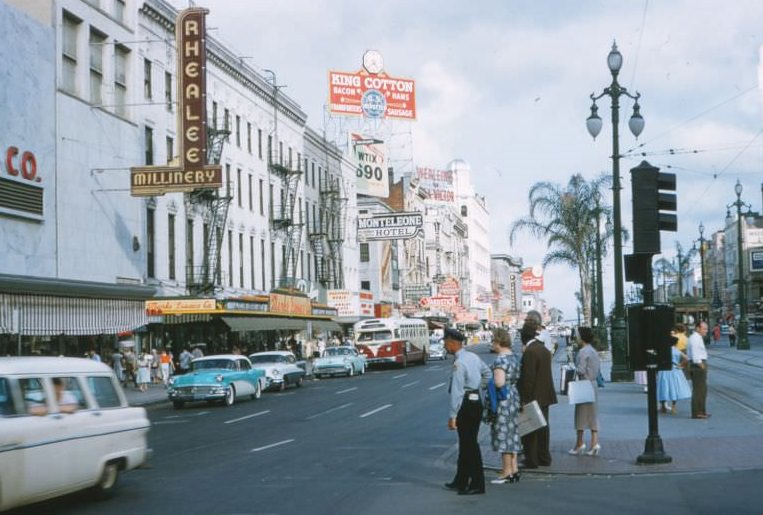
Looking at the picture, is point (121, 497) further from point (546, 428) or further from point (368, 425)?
point (368, 425)

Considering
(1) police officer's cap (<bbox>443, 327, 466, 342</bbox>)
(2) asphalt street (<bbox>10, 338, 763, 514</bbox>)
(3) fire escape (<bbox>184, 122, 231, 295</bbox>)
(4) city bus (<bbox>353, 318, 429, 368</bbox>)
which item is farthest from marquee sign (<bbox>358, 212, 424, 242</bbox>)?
(1) police officer's cap (<bbox>443, 327, 466, 342</bbox>)

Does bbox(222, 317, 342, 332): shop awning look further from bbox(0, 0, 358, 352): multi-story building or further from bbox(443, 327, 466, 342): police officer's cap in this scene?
bbox(443, 327, 466, 342): police officer's cap

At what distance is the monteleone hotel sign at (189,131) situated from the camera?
112 feet

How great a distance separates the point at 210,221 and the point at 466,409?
37.9 metres

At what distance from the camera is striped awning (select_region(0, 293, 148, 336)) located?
27469mm

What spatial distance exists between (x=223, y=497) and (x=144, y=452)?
53.2 inches

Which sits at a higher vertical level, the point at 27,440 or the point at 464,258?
the point at 464,258

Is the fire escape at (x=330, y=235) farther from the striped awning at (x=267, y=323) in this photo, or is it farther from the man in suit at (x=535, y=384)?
the man in suit at (x=535, y=384)

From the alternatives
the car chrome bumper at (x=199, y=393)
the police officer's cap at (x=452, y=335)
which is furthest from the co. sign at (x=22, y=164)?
the police officer's cap at (x=452, y=335)

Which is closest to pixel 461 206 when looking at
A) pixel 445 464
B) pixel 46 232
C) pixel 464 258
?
pixel 464 258

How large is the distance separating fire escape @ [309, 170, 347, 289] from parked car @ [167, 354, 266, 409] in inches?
1432

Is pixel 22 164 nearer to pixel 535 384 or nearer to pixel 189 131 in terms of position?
pixel 189 131

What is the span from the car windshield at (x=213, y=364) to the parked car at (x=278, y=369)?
4365mm

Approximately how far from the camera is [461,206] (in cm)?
15512
